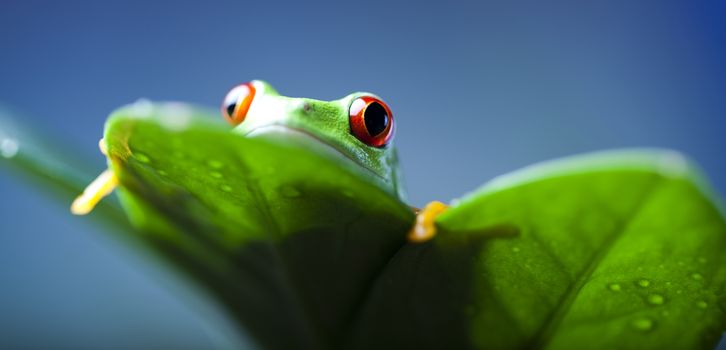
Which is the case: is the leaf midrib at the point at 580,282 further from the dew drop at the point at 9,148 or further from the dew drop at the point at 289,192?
the dew drop at the point at 9,148

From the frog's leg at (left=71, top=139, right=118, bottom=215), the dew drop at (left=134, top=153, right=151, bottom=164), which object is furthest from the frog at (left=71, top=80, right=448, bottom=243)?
the dew drop at (left=134, top=153, right=151, bottom=164)

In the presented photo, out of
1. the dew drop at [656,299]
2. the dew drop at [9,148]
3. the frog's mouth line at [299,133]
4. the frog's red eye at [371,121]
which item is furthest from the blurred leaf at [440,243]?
the frog's red eye at [371,121]

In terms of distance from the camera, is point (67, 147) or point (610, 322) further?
point (67, 147)

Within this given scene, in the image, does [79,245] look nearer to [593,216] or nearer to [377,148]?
[377,148]

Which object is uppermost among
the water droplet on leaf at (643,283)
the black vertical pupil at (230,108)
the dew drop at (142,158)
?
the black vertical pupil at (230,108)

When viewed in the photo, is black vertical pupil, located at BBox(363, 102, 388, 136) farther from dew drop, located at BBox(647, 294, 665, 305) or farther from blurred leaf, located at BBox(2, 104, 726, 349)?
dew drop, located at BBox(647, 294, 665, 305)

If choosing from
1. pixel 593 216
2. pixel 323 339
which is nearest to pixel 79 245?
pixel 323 339

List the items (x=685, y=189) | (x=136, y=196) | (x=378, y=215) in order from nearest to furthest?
1. (x=685, y=189)
2. (x=378, y=215)
3. (x=136, y=196)
